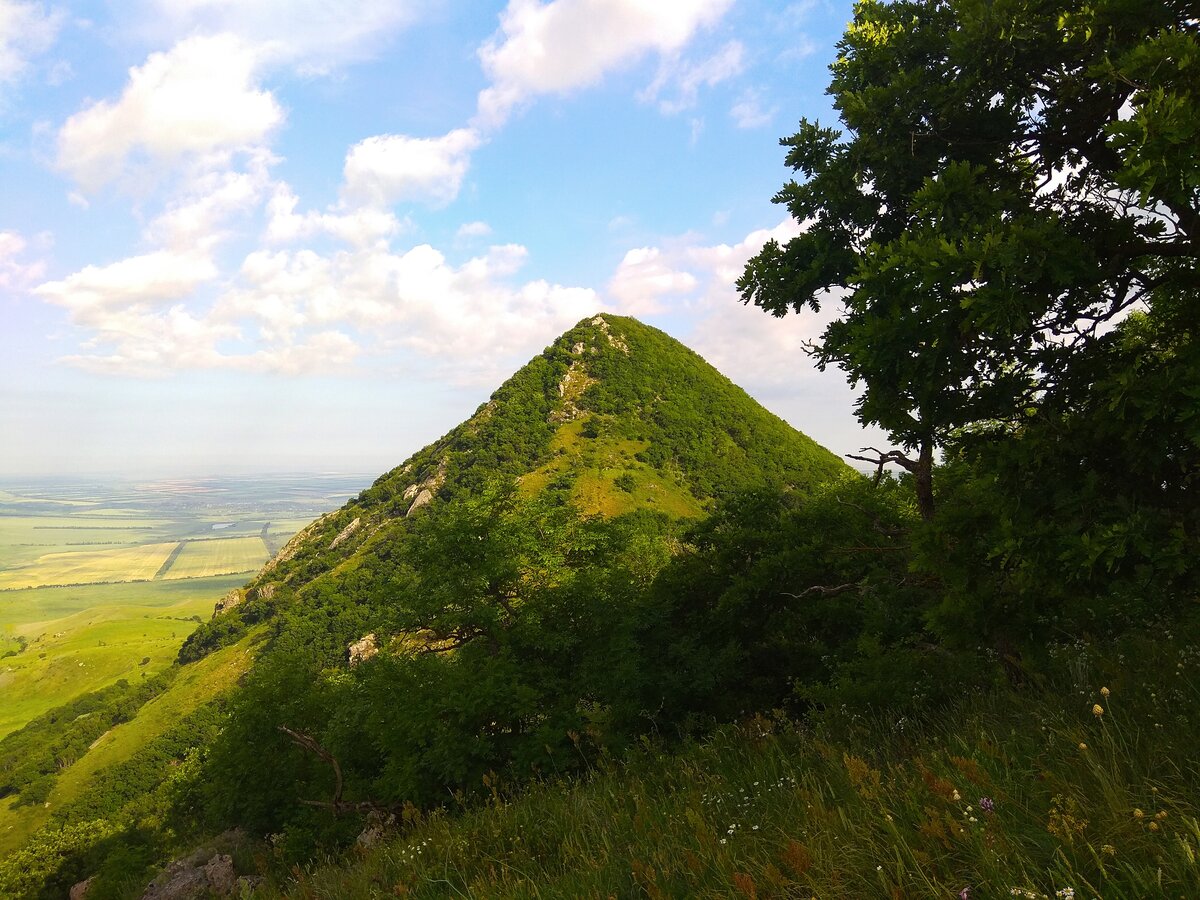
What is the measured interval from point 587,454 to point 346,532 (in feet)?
178

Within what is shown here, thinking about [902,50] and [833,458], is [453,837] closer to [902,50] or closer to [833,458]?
[902,50]

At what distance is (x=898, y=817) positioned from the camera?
3.45 meters

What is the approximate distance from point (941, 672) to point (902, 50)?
404 inches

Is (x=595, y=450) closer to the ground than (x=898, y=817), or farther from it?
farther from it

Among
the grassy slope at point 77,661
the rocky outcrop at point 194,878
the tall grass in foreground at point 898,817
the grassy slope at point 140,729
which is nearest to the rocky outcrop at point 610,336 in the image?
the grassy slope at point 140,729

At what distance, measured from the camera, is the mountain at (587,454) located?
4151 inches

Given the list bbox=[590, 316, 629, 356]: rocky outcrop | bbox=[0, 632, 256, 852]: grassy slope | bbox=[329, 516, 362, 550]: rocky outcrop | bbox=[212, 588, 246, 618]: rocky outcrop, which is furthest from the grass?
bbox=[212, 588, 246, 618]: rocky outcrop

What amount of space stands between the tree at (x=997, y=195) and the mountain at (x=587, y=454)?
81.4 m

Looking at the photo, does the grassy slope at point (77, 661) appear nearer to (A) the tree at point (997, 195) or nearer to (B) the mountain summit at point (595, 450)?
(B) the mountain summit at point (595, 450)

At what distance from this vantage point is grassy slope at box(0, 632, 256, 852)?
76625mm

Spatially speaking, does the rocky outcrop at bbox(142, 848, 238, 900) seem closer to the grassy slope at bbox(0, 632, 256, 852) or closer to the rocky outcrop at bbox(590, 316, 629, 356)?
the grassy slope at bbox(0, 632, 256, 852)

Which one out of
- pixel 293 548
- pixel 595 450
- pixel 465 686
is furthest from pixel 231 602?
pixel 465 686

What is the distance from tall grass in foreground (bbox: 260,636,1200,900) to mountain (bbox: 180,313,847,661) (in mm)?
82803

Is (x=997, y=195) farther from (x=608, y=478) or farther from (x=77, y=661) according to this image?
(x=77, y=661)
